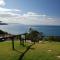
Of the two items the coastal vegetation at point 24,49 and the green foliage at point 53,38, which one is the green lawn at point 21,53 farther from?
the green foliage at point 53,38

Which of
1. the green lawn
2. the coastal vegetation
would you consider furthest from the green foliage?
the green lawn

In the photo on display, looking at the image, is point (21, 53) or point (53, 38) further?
point (53, 38)

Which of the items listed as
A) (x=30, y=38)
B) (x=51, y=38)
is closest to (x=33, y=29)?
(x=30, y=38)

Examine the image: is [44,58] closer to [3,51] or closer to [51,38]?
[3,51]

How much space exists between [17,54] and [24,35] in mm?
1323

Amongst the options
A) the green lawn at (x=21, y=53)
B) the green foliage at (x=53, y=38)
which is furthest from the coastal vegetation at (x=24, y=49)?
the green foliage at (x=53, y=38)

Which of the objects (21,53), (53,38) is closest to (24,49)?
(21,53)

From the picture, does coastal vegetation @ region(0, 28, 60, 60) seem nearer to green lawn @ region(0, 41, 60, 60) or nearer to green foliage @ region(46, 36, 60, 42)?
green lawn @ region(0, 41, 60, 60)

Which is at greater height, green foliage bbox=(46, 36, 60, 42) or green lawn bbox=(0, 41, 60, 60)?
green foliage bbox=(46, 36, 60, 42)

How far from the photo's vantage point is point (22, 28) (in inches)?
202

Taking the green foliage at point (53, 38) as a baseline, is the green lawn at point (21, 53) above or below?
below

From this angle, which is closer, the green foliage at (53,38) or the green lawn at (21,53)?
the green lawn at (21,53)

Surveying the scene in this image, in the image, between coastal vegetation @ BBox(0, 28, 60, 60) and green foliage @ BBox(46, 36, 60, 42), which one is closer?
coastal vegetation @ BBox(0, 28, 60, 60)

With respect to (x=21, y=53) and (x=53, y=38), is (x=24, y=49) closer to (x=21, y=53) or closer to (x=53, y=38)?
(x=21, y=53)
